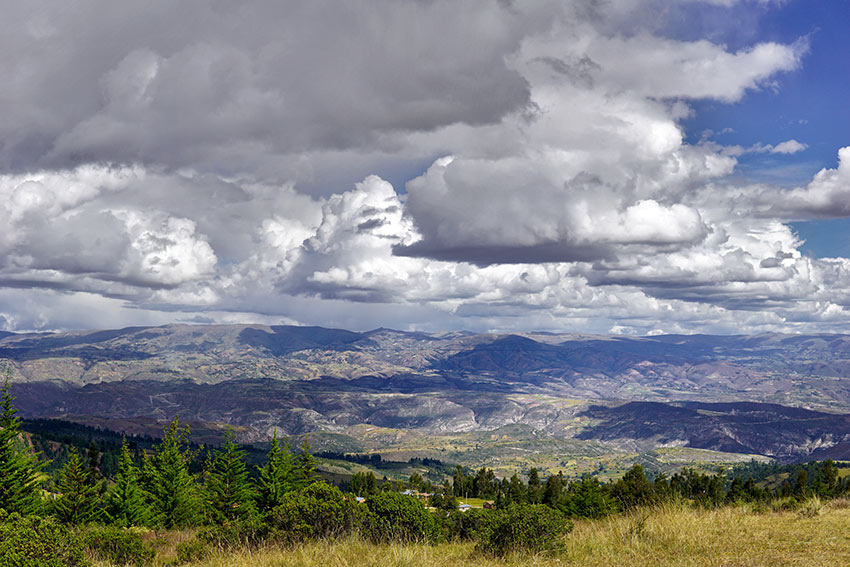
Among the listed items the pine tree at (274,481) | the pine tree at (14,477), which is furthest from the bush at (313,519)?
the pine tree at (274,481)

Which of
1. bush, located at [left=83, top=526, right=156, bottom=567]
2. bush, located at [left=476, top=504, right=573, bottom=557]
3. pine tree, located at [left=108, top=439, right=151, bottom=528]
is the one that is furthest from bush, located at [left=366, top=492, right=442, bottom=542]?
pine tree, located at [left=108, top=439, right=151, bottom=528]

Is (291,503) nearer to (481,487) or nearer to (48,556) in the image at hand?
(48,556)

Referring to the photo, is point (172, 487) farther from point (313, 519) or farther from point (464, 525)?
point (313, 519)

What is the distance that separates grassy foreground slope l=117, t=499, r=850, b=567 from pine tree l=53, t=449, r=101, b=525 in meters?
67.2

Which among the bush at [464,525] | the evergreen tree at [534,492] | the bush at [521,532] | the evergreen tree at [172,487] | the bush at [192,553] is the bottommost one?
the evergreen tree at [534,492]

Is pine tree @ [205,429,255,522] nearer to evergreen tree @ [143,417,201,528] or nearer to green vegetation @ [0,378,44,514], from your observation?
evergreen tree @ [143,417,201,528]

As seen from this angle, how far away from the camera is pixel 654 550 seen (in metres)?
13.9

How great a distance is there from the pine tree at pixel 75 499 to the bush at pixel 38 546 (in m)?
67.5

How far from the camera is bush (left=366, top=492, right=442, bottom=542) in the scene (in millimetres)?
19359

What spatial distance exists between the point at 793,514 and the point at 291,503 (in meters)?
18.1

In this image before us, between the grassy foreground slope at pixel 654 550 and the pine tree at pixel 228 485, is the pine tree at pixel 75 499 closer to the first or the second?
the pine tree at pixel 228 485

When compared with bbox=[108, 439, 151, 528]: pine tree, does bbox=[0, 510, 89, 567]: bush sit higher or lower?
higher

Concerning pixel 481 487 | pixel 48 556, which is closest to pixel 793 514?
pixel 48 556

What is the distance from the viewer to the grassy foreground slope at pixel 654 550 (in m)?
12.7
